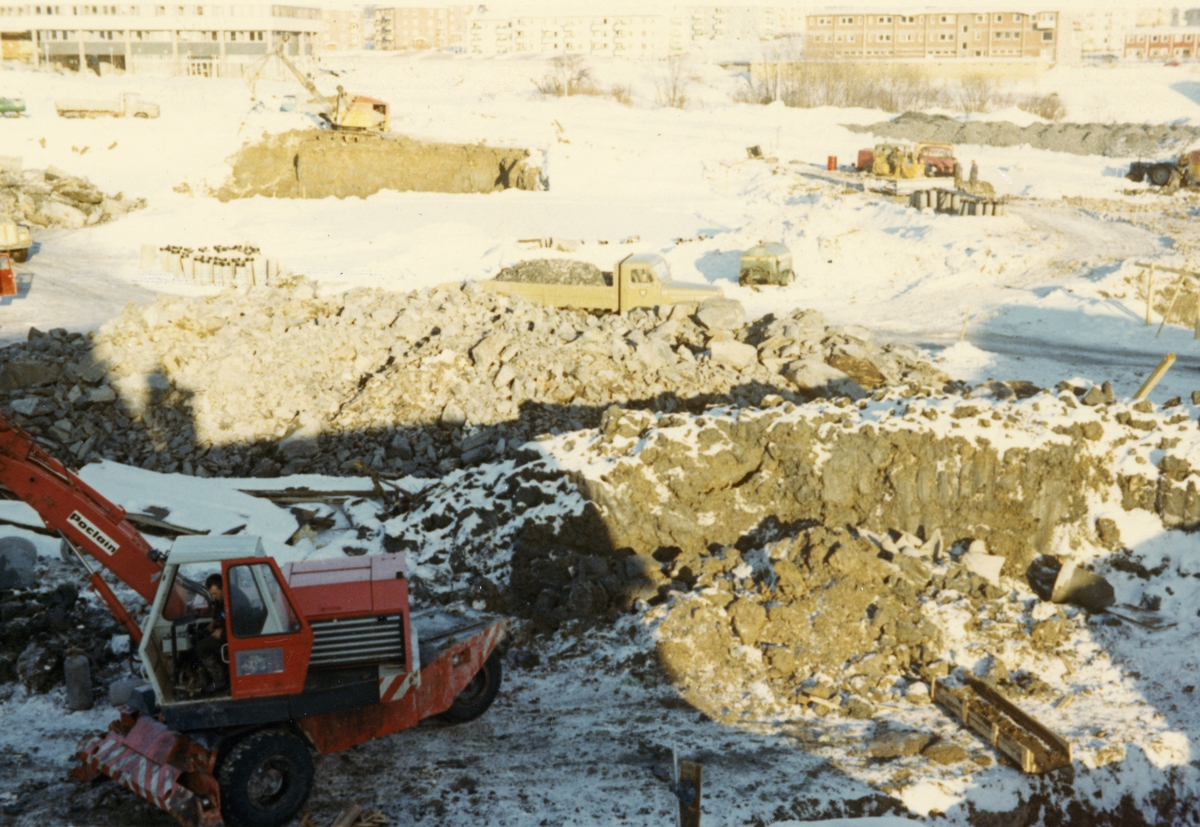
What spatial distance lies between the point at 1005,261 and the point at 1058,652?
2021 cm

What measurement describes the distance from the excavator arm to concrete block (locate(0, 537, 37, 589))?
149 inches

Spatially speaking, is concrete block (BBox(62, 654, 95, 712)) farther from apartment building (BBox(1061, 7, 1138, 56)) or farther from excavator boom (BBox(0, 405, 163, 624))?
apartment building (BBox(1061, 7, 1138, 56))

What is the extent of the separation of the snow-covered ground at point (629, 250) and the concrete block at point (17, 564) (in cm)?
55

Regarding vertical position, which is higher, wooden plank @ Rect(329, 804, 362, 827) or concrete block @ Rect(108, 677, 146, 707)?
concrete block @ Rect(108, 677, 146, 707)

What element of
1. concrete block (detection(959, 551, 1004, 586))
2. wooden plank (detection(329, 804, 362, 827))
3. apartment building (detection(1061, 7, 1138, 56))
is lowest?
wooden plank (detection(329, 804, 362, 827))

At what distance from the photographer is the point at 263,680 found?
773 cm

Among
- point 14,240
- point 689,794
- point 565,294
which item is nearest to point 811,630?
point 689,794

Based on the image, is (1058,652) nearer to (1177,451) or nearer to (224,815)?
(1177,451)

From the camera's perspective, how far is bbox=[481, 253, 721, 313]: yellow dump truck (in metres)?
23.3

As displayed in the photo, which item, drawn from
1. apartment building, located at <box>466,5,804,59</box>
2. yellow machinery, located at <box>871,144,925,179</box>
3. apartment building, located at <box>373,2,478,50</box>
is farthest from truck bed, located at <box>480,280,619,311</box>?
apartment building, located at <box>373,2,478,50</box>

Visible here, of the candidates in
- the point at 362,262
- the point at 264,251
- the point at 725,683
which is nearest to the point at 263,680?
the point at 725,683

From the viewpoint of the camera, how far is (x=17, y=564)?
11.7m

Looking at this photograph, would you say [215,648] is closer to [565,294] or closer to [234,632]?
[234,632]

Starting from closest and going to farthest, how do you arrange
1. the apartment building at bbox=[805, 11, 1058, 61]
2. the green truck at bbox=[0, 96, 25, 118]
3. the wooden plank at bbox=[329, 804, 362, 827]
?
the wooden plank at bbox=[329, 804, 362, 827] < the green truck at bbox=[0, 96, 25, 118] < the apartment building at bbox=[805, 11, 1058, 61]
